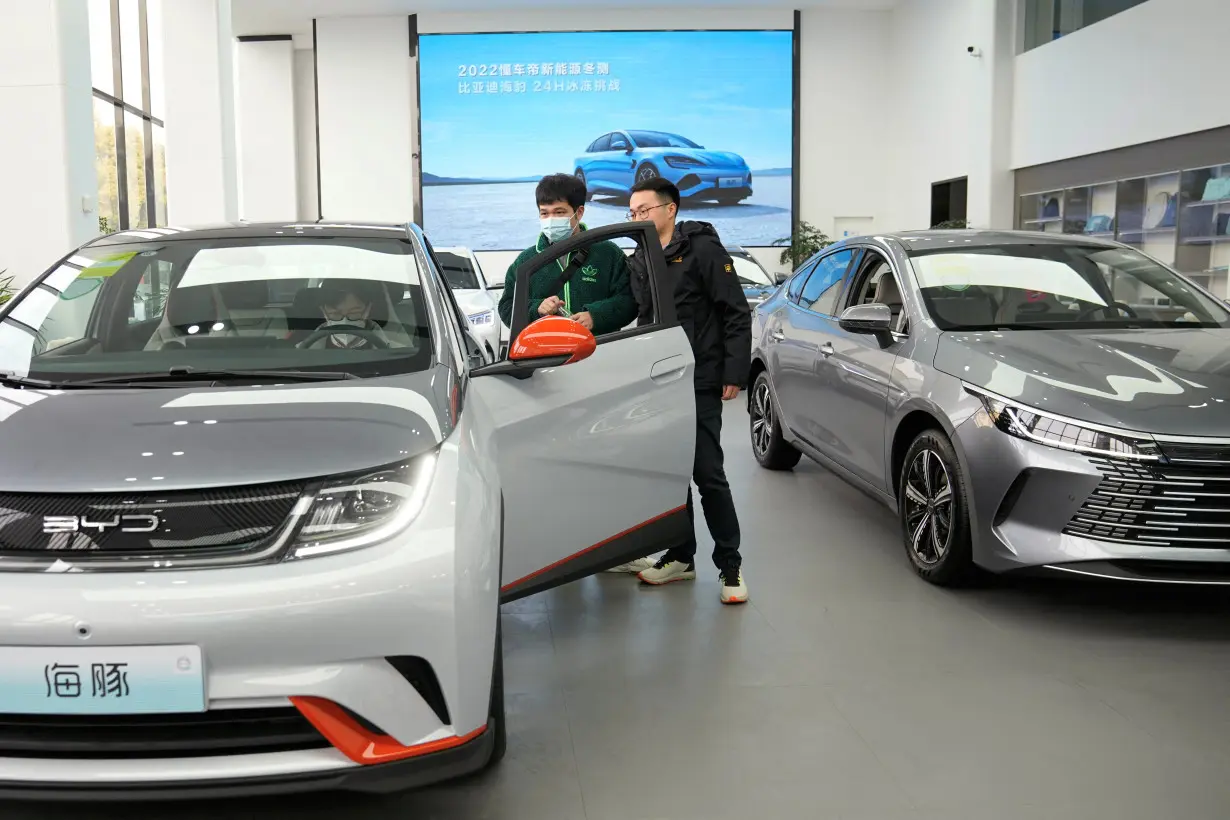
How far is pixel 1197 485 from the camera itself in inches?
123

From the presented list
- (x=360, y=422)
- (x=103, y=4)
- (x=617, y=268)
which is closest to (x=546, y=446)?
(x=360, y=422)

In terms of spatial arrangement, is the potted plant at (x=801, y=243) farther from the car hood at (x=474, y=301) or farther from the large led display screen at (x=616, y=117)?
the car hood at (x=474, y=301)

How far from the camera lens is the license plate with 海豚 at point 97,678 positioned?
1.70 m

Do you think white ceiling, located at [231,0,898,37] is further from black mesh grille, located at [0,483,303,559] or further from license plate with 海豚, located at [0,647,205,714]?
license plate with 海豚, located at [0,647,205,714]

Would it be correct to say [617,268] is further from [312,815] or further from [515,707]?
[312,815]

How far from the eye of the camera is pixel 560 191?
12.6 feet

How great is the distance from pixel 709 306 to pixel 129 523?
227cm

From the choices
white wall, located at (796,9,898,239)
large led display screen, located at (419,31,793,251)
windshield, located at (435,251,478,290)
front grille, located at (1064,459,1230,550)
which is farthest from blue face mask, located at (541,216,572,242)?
white wall, located at (796,9,898,239)

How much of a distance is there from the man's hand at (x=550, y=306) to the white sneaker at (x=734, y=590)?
1110 millimetres

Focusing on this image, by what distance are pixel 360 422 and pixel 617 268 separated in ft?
6.52

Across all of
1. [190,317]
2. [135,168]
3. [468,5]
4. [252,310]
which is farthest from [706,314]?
[135,168]

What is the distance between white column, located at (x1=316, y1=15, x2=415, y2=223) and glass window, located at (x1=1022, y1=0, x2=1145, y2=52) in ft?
32.2

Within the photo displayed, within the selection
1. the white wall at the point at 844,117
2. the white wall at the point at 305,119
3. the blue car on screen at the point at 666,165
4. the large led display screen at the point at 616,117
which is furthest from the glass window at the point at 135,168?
the white wall at the point at 844,117

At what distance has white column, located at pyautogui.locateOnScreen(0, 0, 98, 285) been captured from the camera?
24.2ft
